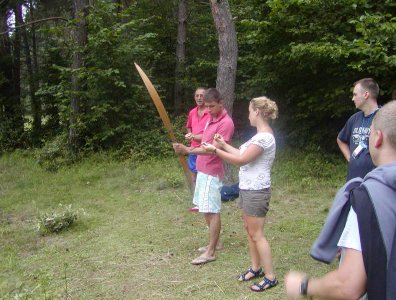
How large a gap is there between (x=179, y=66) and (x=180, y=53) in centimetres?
42

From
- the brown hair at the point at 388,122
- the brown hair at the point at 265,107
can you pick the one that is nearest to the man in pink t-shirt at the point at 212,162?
the brown hair at the point at 265,107

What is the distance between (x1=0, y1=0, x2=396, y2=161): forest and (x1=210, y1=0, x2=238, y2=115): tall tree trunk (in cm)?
2

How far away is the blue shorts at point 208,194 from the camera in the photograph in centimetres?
471

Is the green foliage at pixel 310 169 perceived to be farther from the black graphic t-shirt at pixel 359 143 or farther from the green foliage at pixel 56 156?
the green foliage at pixel 56 156

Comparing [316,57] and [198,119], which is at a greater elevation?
[316,57]

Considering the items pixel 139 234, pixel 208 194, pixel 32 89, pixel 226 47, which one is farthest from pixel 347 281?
pixel 32 89

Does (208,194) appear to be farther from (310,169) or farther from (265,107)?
(310,169)

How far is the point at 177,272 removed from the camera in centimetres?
477

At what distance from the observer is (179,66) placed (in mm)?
13953

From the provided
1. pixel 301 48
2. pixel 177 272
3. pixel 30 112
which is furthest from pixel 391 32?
pixel 30 112

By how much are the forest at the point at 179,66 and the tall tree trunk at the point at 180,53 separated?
3cm

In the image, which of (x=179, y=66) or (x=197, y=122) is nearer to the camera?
(x=197, y=122)

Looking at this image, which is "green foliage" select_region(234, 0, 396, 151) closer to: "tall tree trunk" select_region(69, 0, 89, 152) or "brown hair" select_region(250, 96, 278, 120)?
"tall tree trunk" select_region(69, 0, 89, 152)

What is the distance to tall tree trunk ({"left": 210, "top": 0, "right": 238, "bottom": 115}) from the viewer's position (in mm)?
7480
